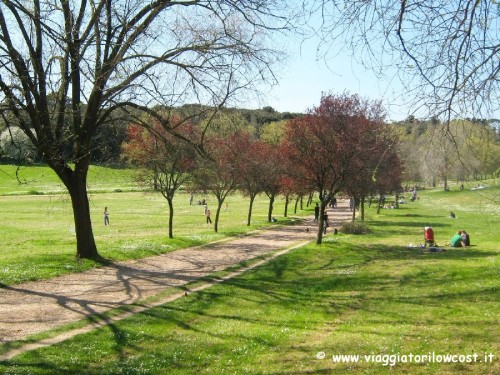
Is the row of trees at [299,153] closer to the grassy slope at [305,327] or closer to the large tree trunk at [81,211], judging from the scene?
the large tree trunk at [81,211]

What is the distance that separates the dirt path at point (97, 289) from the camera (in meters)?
9.47

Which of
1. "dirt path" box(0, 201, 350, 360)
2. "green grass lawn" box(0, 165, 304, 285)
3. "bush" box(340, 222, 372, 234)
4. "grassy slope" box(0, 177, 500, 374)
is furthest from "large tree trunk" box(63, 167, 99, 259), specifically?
"bush" box(340, 222, 372, 234)

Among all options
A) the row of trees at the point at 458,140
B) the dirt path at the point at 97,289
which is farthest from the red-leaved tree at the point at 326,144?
the row of trees at the point at 458,140

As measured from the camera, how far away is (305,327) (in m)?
8.89

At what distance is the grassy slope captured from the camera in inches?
267

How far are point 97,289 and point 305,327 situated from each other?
20.0 feet

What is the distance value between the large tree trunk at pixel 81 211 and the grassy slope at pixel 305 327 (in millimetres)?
5517

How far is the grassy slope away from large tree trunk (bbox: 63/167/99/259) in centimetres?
552

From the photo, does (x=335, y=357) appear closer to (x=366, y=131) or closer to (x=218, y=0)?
(x=218, y=0)

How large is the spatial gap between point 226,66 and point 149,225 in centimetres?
2361

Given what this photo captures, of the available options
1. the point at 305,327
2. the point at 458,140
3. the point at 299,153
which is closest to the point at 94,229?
the point at 299,153

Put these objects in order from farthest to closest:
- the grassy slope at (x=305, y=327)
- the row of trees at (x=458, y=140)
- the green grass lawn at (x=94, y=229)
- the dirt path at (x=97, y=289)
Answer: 1. the green grass lawn at (x=94, y=229)
2. the dirt path at (x=97, y=289)
3. the grassy slope at (x=305, y=327)
4. the row of trees at (x=458, y=140)

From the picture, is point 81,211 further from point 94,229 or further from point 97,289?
point 94,229

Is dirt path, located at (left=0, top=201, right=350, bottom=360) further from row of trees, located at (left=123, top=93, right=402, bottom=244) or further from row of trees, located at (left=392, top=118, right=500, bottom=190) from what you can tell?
row of trees, located at (left=392, top=118, right=500, bottom=190)
